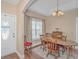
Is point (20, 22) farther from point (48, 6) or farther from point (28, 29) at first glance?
point (48, 6)

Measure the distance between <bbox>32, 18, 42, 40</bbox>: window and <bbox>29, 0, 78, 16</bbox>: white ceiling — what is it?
0.22m

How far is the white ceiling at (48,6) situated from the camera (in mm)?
1658

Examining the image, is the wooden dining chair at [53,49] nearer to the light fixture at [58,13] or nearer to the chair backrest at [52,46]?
the chair backrest at [52,46]

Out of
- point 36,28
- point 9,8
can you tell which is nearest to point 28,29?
point 36,28

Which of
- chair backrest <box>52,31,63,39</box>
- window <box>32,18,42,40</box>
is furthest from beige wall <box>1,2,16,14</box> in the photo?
chair backrest <box>52,31,63,39</box>

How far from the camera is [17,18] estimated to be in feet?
7.09

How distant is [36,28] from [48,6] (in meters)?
0.56

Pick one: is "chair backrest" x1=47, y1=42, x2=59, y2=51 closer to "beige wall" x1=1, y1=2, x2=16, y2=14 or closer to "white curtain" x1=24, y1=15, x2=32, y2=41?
"white curtain" x1=24, y1=15, x2=32, y2=41

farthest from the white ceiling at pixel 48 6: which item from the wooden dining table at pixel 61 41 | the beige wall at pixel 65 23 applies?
the wooden dining table at pixel 61 41

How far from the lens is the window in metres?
2.07

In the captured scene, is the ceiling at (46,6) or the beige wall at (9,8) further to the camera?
the beige wall at (9,8)

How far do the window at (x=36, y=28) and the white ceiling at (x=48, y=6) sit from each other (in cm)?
22

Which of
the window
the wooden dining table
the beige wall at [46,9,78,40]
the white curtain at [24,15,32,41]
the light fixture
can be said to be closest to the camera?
the beige wall at [46,9,78,40]

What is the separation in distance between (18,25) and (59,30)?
0.98 m
